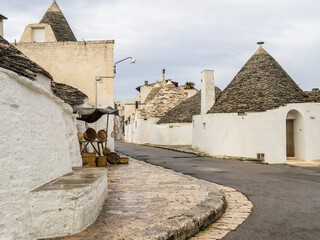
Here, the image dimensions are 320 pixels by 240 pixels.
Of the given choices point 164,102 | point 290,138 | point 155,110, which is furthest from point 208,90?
point 155,110

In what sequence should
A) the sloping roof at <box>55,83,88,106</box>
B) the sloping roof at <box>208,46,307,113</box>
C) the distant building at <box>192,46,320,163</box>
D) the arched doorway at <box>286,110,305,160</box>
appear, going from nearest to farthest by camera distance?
the sloping roof at <box>55,83,88,106</box>, the distant building at <box>192,46,320,163</box>, the arched doorway at <box>286,110,305,160</box>, the sloping roof at <box>208,46,307,113</box>

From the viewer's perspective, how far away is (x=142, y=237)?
362 centimetres

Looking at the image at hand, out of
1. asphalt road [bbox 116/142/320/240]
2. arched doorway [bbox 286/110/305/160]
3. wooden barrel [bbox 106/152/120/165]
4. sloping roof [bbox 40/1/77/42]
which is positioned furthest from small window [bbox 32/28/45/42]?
arched doorway [bbox 286/110/305/160]

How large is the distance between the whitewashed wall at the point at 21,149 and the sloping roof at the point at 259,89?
49.7 feet

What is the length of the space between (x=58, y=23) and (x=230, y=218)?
18.8 metres

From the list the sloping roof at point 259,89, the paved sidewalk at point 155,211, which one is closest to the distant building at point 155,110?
the sloping roof at point 259,89

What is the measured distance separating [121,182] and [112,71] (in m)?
10.3

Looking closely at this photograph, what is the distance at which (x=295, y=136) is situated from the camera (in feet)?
53.2

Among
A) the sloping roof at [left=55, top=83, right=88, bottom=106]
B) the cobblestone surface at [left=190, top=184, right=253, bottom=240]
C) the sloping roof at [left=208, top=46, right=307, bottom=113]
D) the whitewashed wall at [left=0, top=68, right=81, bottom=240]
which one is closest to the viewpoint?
the whitewashed wall at [left=0, top=68, right=81, bottom=240]

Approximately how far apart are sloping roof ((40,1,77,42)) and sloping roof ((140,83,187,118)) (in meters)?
19.3

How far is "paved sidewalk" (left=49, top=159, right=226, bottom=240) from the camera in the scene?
3814 millimetres

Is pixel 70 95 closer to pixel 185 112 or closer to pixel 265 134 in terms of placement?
pixel 265 134

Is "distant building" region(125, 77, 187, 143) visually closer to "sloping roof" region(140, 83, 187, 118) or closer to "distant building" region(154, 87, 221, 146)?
"sloping roof" region(140, 83, 187, 118)

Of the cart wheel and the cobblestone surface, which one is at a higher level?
the cart wheel
